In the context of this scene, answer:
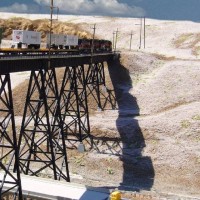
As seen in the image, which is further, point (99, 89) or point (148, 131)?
point (99, 89)

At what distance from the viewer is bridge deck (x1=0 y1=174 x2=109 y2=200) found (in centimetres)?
2998

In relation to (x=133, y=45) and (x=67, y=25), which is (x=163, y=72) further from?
(x=67, y=25)

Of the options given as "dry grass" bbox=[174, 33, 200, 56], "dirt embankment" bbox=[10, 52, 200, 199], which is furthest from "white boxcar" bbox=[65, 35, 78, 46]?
"dry grass" bbox=[174, 33, 200, 56]

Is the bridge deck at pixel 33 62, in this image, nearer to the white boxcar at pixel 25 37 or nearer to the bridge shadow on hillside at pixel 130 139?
the white boxcar at pixel 25 37

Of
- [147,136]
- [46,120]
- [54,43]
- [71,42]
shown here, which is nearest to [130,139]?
[147,136]

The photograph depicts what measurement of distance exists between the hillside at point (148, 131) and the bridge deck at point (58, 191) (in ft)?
28.8

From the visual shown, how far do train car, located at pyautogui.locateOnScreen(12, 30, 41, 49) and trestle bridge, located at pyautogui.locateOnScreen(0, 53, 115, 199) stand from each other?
385cm

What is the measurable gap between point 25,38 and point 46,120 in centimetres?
959

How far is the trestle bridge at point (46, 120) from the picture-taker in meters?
28.3

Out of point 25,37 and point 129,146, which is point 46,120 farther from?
point 129,146

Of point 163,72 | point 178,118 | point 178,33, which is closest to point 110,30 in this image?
point 178,33

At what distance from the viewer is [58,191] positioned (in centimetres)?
3059

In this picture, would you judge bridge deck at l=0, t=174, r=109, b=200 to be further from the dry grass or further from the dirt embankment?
the dry grass

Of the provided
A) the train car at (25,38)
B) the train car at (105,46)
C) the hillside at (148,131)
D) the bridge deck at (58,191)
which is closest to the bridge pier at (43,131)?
the bridge deck at (58,191)
